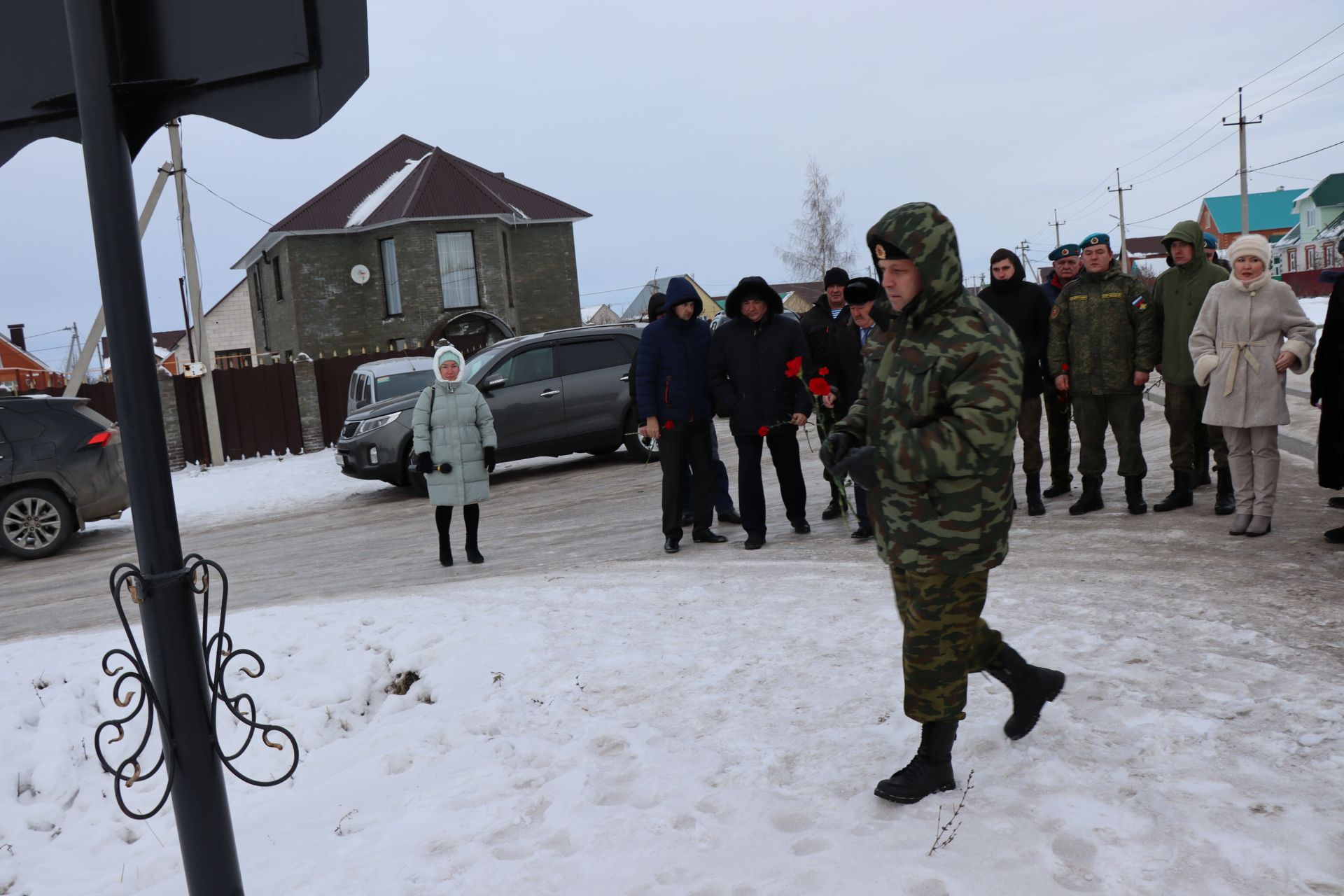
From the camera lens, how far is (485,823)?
11.9 feet

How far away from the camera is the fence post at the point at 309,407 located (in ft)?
66.4

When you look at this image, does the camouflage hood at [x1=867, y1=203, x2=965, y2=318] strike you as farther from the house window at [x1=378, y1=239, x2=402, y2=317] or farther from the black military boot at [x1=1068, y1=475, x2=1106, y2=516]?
the house window at [x1=378, y1=239, x2=402, y2=317]

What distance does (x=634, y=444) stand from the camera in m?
14.2

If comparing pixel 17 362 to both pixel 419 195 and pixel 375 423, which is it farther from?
pixel 375 423

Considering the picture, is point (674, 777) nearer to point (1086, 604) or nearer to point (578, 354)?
point (1086, 604)

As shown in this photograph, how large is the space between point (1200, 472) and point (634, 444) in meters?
7.49

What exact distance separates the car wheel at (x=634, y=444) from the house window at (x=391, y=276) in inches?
697

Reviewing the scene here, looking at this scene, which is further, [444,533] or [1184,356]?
[444,533]

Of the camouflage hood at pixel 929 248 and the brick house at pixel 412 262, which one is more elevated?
the brick house at pixel 412 262

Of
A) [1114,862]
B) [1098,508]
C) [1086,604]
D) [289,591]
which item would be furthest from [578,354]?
[1114,862]

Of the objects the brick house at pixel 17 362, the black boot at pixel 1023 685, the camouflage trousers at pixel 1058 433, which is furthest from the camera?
the brick house at pixel 17 362

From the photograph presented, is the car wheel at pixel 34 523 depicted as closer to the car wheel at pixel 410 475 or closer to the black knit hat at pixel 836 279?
the car wheel at pixel 410 475

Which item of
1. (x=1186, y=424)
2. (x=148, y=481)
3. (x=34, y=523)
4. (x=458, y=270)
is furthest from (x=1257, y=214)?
(x=148, y=481)

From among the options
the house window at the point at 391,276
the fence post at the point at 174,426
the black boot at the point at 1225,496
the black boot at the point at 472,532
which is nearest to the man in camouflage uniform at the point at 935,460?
the black boot at the point at 1225,496
